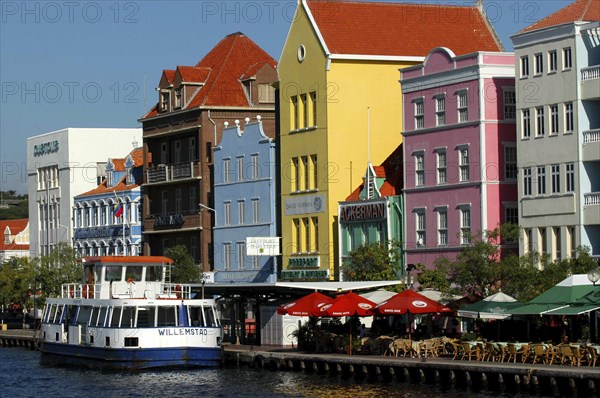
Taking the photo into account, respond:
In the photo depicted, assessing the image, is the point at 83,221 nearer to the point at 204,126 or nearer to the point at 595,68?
the point at 204,126

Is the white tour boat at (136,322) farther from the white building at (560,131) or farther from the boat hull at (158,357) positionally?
the white building at (560,131)

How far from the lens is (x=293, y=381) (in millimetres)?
63281

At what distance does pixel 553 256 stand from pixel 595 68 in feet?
29.7

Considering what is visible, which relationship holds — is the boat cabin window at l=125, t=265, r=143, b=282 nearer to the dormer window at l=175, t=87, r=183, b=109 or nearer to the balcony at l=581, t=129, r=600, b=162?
the balcony at l=581, t=129, r=600, b=162

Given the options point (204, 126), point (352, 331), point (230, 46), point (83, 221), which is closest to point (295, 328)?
point (352, 331)

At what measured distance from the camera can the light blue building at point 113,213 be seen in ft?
382

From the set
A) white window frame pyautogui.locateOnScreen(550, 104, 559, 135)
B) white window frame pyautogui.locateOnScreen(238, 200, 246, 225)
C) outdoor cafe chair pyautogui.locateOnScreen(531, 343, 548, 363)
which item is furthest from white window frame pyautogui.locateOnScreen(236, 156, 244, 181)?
outdoor cafe chair pyautogui.locateOnScreen(531, 343, 548, 363)

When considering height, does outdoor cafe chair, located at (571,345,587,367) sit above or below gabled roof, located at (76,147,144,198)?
below

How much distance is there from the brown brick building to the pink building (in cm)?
2358

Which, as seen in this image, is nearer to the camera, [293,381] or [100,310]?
[293,381]

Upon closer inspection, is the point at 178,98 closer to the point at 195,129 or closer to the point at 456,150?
the point at 195,129

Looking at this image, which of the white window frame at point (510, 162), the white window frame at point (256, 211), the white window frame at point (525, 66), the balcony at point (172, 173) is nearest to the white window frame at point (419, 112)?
the white window frame at point (510, 162)

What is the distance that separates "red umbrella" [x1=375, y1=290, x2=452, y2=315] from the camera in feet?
207

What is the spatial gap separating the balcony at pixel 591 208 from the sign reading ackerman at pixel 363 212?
1687 cm
